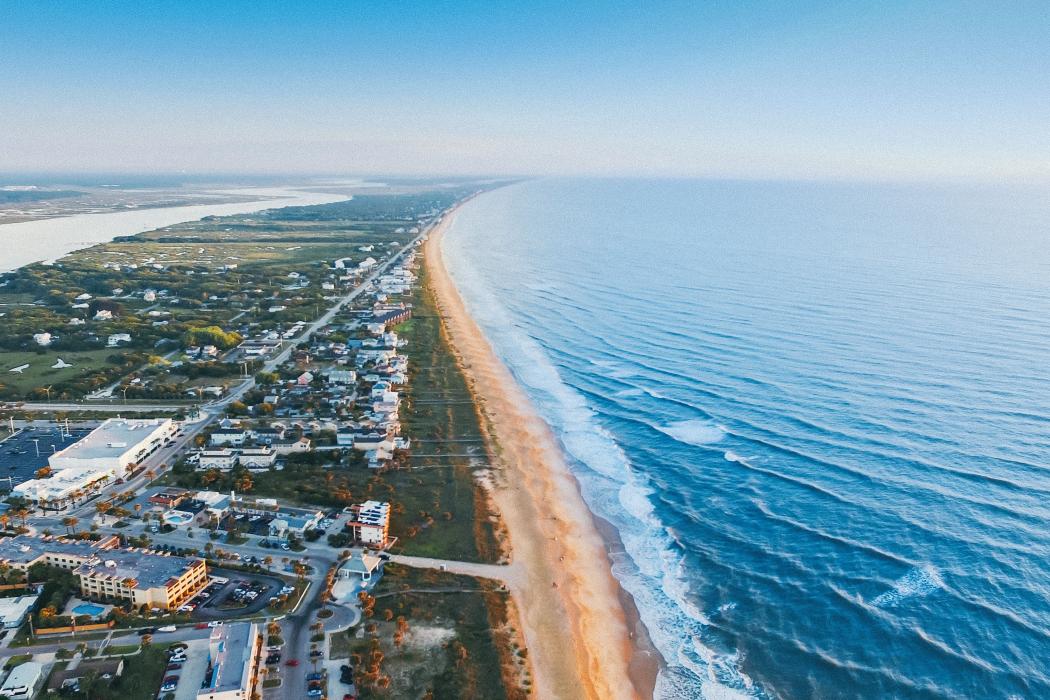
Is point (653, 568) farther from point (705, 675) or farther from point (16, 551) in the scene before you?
point (16, 551)

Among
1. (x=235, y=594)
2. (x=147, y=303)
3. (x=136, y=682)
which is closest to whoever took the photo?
(x=136, y=682)

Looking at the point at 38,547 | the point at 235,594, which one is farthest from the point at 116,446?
Result: the point at 235,594

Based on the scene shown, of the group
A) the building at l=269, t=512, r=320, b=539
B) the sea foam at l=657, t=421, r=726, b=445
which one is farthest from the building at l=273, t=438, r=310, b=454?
the sea foam at l=657, t=421, r=726, b=445

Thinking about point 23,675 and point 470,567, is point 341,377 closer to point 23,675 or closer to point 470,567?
point 470,567

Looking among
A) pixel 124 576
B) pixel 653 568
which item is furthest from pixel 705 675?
→ pixel 124 576

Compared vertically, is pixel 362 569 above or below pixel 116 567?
below

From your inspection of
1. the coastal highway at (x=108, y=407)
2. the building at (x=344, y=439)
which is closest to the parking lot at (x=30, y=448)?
the coastal highway at (x=108, y=407)

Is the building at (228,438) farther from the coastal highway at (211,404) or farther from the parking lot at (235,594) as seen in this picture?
the parking lot at (235,594)
